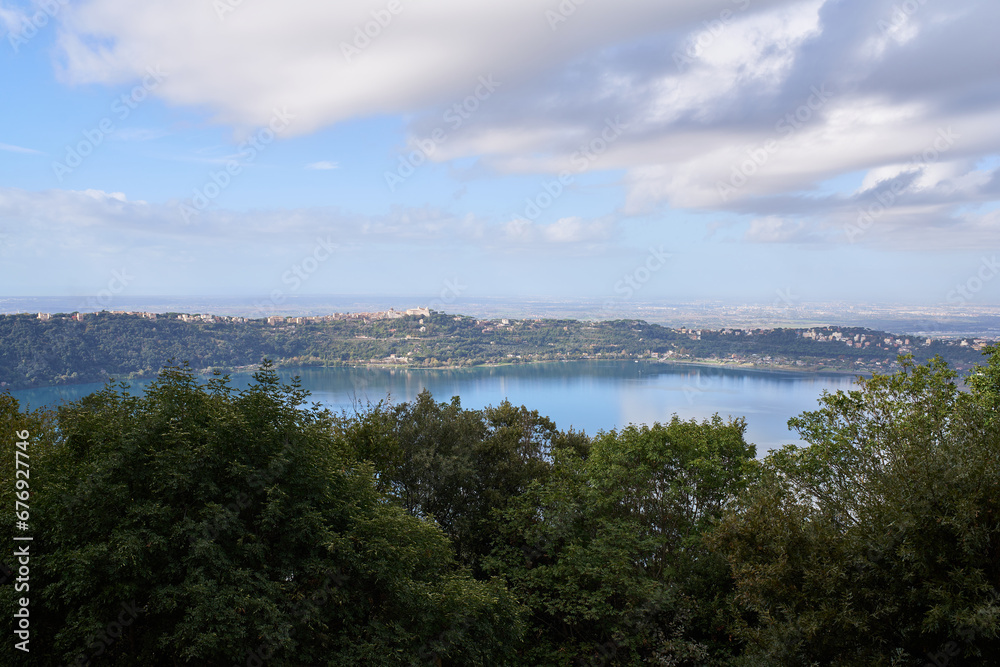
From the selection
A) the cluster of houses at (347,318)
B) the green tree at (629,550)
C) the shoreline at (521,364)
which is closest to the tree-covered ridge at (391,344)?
the shoreline at (521,364)

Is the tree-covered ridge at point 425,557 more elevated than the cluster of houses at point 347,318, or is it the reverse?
the cluster of houses at point 347,318

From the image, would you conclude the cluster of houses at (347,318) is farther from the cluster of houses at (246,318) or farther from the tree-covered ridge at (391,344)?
the tree-covered ridge at (391,344)

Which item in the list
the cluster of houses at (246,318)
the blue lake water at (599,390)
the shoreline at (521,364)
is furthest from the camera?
the cluster of houses at (246,318)

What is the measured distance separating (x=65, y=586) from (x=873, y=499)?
950cm

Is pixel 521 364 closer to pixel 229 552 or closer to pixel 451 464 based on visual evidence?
pixel 451 464

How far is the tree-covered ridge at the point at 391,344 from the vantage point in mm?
49375

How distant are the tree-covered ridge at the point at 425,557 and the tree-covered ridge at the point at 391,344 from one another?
32.3 metres

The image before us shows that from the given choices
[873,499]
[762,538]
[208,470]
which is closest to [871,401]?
[873,499]

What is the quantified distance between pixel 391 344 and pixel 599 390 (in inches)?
1197

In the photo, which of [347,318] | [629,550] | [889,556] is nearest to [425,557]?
[629,550]

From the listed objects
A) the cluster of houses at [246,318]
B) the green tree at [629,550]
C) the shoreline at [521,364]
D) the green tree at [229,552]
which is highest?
the cluster of houses at [246,318]

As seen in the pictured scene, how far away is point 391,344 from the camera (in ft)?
257

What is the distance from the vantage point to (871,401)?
10273 mm

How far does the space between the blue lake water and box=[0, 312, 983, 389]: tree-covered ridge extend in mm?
3638
